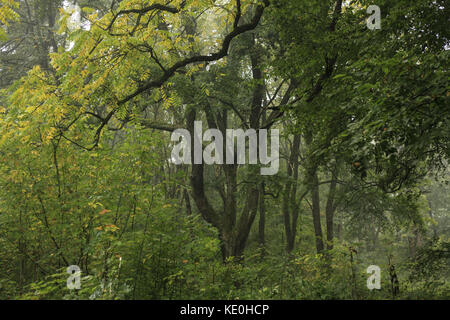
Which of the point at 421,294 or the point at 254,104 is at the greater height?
the point at 254,104

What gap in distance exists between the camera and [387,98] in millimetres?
3350

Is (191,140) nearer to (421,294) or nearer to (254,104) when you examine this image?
(254,104)

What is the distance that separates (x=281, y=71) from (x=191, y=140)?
5377mm

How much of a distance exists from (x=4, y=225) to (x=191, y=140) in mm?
7072

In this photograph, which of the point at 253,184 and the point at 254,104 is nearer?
the point at 253,184

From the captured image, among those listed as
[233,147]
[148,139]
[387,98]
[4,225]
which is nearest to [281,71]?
[148,139]

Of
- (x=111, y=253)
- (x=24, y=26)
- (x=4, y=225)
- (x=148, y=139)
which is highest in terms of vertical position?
(x=24, y=26)

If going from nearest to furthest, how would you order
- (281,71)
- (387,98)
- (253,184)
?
(387,98), (281,71), (253,184)

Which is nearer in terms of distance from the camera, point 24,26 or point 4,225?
point 4,225
